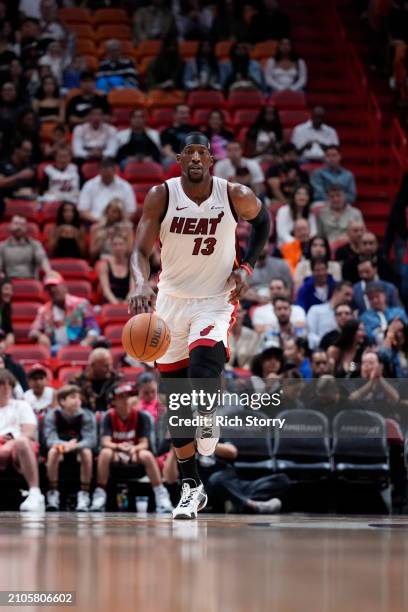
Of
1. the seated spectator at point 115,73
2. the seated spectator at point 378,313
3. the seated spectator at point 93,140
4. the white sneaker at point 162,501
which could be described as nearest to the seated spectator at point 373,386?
the seated spectator at point 378,313

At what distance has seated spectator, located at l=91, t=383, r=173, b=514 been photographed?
10.1 metres

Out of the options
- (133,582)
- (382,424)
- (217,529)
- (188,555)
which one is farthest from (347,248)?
(133,582)

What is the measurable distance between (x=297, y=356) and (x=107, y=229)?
10.9 feet

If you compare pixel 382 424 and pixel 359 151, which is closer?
pixel 382 424

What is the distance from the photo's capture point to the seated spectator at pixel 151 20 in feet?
57.2

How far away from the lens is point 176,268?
24.2 feet

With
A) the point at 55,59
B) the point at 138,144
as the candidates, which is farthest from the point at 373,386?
the point at 55,59

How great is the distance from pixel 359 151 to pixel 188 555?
13.4 metres

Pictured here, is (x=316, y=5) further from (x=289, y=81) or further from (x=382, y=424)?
(x=382, y=424)

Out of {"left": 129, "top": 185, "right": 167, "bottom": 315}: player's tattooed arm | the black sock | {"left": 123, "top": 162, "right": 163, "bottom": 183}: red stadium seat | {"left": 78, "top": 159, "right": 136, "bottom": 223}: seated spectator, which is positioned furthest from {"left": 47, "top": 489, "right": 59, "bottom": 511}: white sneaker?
{"left": 123, "top": 162, "right": 163, "bottom": 183}: red stadium seat

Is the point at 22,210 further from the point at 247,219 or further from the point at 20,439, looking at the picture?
the point at 247,219

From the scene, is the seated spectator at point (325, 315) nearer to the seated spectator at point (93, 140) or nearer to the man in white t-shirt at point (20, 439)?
the man in white t-shirt at point (20, 439)

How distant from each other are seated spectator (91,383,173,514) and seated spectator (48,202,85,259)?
3.49m

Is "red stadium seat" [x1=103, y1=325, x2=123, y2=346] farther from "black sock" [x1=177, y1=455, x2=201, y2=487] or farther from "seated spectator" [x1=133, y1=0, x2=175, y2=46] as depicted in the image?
"seated spectator" [x1=133, y1=0, x2=175, y2=46]
